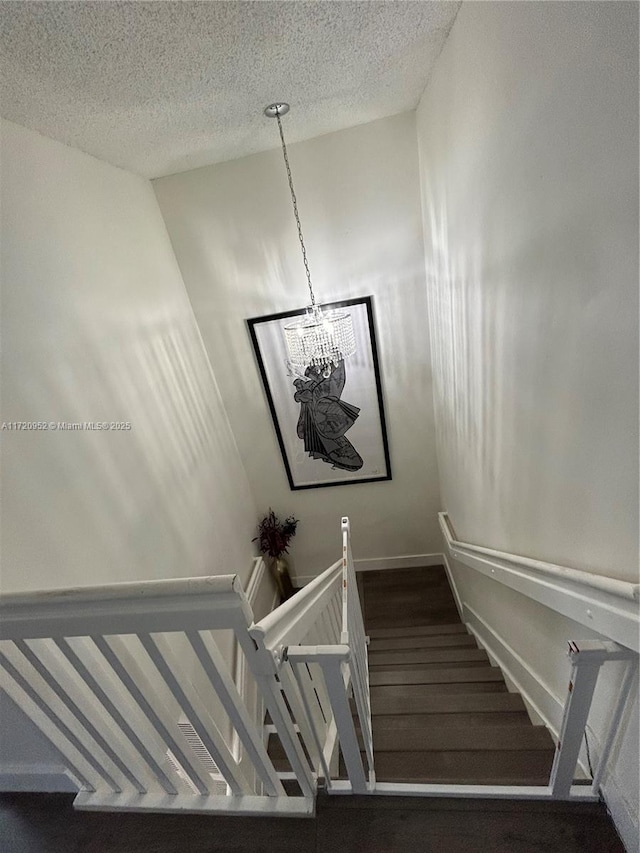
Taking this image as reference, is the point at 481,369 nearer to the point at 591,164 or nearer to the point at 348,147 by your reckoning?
the point at 591,164

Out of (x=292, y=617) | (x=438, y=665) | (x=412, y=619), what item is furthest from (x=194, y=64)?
(x=412, y=619)

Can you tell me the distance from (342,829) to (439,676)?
1.20 meters

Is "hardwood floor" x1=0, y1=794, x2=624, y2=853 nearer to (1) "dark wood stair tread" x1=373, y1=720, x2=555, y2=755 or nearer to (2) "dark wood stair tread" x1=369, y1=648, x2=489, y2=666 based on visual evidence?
(1) "dark wood stair tread" x1=373, y1=720, x2=555, y2=755

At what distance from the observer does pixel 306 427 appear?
3.44 meters

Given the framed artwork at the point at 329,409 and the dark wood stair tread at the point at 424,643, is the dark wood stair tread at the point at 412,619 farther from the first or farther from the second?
the framed artwork at the point at 329,409

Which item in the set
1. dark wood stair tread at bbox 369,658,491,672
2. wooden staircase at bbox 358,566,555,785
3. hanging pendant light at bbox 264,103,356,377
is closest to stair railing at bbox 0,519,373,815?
wooden staircase at bbox 358,566,555,785

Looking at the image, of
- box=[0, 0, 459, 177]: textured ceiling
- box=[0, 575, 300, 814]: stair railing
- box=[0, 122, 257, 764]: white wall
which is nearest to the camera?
box=[0, 575, 300, 814]: stair railing

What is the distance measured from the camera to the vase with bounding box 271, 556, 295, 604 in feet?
12.3

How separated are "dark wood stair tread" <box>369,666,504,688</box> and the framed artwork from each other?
5.40 feet

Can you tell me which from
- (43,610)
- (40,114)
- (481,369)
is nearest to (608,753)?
(481,369)

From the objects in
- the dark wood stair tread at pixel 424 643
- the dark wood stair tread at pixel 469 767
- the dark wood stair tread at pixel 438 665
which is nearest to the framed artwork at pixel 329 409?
the dark wood stair tread at pixel 424 643

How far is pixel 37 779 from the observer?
4.43ft

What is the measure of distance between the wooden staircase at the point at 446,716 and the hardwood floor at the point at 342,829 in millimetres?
117

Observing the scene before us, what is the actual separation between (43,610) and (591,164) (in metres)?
1.62
